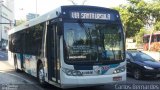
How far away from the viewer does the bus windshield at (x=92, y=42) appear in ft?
36.5

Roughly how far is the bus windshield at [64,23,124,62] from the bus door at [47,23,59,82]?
552 millimetres

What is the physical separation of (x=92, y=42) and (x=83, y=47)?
342mm

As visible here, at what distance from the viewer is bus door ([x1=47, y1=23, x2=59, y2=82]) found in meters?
11.6

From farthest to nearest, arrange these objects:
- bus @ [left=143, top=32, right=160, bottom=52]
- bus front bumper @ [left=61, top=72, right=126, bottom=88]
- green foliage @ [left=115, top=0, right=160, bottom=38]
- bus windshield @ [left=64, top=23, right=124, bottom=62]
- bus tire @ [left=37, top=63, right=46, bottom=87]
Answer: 1. bus @ [left=143, top=32, right=160, bottom=52]
2. green foliage @ [left=115, top=0, right=160, bottom=38]
3. bus tire @ [left=37, top=63, right=46, bottom=87]
4. bus windshield @ [left=64, top=23, right=124, bottom=62]
5. bus front bumper @ [left=61, top=72, right=126, bottom=88]

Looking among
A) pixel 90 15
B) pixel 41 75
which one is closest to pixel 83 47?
pixel 90 15

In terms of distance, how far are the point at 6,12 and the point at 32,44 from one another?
126200 millimetres

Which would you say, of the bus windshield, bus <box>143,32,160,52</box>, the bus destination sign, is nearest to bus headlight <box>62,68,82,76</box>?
the bus windshield

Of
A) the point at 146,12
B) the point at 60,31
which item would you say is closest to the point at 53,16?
the point at 60,31

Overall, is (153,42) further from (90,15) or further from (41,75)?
(90,15)

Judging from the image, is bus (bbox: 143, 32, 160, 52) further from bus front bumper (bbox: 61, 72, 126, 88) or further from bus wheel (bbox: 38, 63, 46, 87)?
bus front bumper (bbox: 61, 72, 126, 88)

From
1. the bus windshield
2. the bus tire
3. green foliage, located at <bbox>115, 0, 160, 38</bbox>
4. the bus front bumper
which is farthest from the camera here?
green foliage, located at <bbox>115, 0, 160, 38</bbox>

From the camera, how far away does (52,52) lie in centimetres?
1213

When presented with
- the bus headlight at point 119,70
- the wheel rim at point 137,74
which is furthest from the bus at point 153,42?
the bus headlight at point 119,70

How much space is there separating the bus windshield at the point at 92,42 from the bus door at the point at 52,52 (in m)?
0.55
